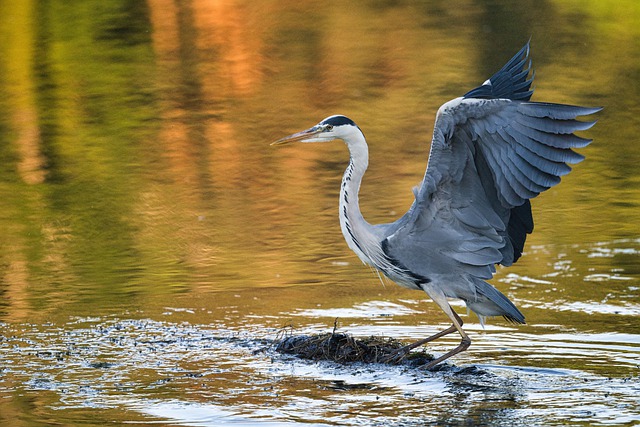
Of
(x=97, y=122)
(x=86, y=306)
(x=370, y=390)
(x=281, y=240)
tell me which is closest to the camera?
(x=370, y=390)

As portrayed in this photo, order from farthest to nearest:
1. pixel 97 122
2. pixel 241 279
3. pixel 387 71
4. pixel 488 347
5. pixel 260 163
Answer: pixel 387 71 < pixel 97 122 < pixel 260 163 < pixel 241 279 < pixel 488 347

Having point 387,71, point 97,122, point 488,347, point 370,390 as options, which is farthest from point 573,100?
point 370,390

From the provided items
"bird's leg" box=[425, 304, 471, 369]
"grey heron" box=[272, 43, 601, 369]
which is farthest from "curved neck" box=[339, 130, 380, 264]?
"bird's leg" box=[425, 304, 471, 369]

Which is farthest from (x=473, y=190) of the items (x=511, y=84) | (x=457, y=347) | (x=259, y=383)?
(x=259, y=383)

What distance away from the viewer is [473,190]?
7.46m

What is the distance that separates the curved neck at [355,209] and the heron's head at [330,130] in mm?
54

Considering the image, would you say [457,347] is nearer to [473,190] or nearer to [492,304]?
[492,304]

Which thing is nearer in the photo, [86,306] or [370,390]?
[370,390]

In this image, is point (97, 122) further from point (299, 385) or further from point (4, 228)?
point (299, 385)

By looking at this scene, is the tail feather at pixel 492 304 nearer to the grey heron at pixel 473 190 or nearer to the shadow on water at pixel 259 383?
the grey heron at pixel 473 190

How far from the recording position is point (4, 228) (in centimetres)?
1162

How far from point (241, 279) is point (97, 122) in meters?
7.65

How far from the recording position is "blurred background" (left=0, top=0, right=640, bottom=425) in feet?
29.0

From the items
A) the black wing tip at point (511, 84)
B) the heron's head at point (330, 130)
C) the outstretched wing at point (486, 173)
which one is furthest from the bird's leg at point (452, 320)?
the black wing tip at point (511, 84)
